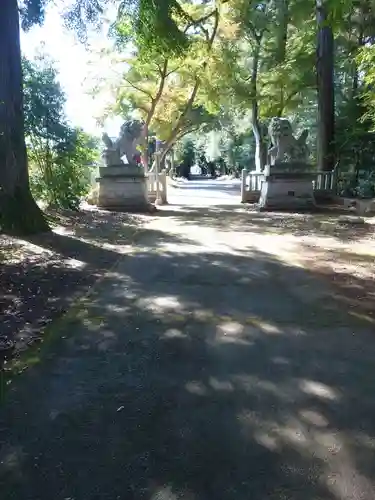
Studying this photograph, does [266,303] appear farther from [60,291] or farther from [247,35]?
[247,35]

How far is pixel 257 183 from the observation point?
16.9 meters

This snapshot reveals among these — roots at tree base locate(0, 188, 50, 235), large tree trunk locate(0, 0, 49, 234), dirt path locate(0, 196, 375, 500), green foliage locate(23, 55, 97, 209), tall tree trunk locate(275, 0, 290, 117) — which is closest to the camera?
dirt path locate(0, 196, 375, 500)

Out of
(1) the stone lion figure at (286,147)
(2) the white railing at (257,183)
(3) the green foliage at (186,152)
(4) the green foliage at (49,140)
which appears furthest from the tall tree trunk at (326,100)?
(3) the green foliage at (186,152)

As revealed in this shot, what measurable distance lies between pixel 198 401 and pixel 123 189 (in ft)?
39.4

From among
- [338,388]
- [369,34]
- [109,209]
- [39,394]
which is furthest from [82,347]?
[369,34]

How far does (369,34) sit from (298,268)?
16.0 meters

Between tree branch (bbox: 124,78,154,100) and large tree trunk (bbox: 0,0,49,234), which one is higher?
tree branch (bbox: 124,78,154,100)

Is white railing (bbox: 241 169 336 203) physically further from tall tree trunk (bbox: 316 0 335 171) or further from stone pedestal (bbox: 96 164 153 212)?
stone pedestal (bbox: 96 164 153 212)

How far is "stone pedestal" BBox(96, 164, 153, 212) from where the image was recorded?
553 inches

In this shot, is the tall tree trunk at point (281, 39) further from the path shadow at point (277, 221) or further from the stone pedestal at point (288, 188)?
the path shadow at point (277, 221)

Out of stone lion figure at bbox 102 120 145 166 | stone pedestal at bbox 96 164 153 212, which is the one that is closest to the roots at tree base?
stone pedestal at bbox 96 164 153 212

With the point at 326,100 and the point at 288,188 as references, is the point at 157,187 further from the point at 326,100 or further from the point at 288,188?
the point at 326,100

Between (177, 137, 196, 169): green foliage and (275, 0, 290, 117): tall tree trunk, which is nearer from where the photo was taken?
(275, 0, 290, 117): tall tree trunk

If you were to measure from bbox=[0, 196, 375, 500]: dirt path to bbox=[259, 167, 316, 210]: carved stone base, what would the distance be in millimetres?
8862
